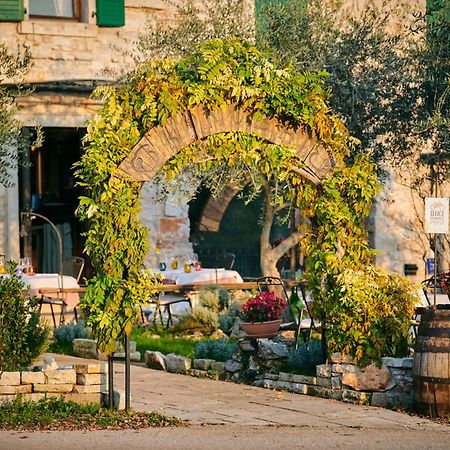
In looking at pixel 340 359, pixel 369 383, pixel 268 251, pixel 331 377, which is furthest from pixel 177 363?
pixel 268 251

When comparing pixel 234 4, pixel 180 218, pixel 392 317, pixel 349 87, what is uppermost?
pixel 234 4

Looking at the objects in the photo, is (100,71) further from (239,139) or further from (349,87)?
(239,139)

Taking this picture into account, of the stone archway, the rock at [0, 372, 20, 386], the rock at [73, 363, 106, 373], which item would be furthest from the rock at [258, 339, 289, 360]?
the rock at [0, 372, 20, 386]

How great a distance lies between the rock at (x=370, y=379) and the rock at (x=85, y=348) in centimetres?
397

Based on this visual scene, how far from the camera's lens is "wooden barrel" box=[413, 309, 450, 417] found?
11125 millimetres

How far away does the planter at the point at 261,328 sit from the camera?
14.0 m

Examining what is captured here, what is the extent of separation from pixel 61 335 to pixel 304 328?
3.38 meters

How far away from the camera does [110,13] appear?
20625 mm

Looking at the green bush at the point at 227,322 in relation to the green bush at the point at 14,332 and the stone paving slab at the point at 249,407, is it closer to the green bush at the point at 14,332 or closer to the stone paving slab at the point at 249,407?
the stone paving slab at the point at 249,407

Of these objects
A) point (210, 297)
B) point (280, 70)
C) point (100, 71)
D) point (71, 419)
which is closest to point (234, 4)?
point (100, 71)

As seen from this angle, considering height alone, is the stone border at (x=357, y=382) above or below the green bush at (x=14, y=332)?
below

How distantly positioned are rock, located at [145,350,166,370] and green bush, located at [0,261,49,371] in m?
2.22

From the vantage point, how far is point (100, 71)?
20562 mm

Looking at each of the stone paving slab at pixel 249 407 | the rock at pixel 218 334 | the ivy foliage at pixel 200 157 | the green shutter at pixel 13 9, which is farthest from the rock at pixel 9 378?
the green shutter at pixel 13 9
